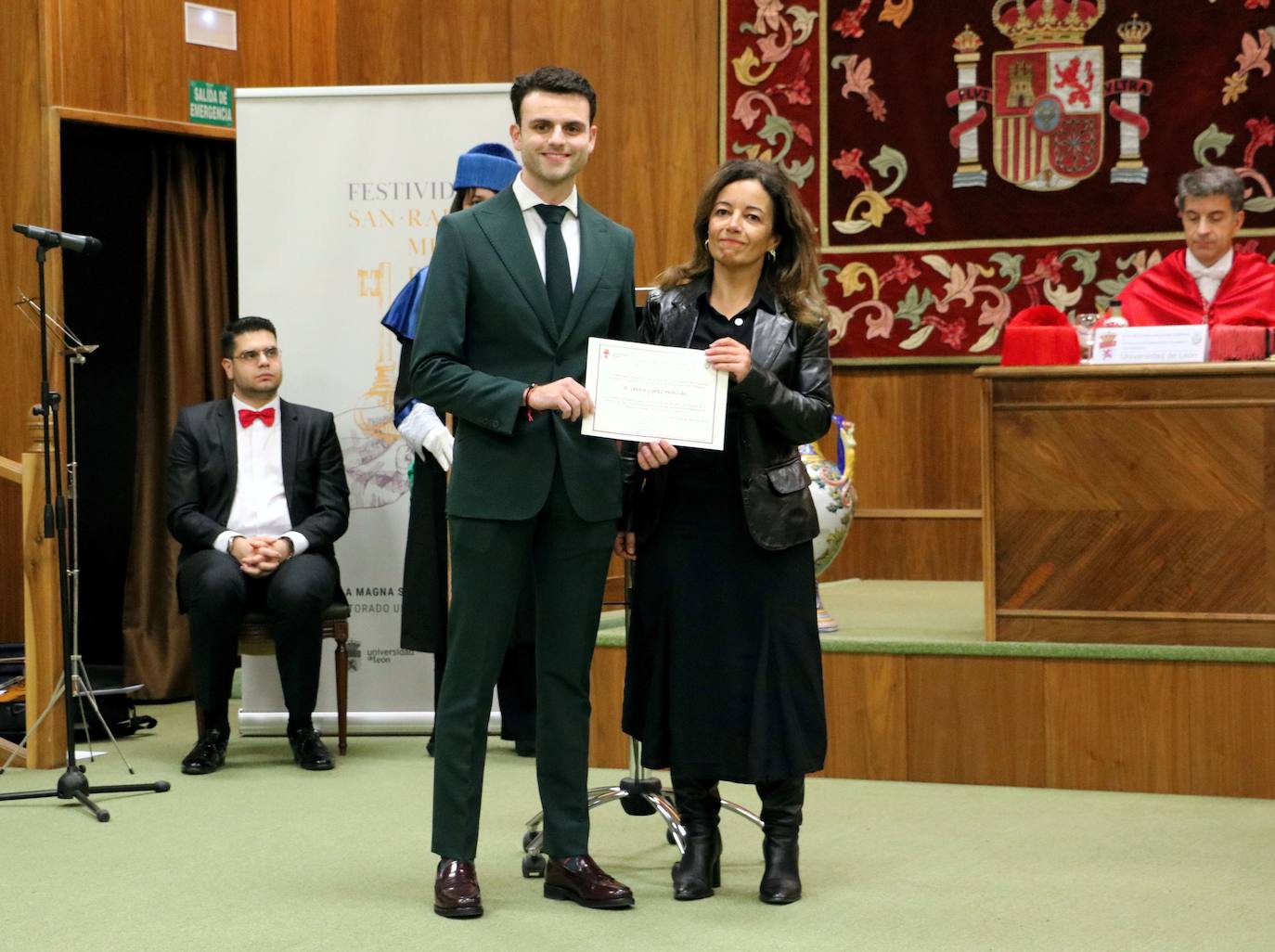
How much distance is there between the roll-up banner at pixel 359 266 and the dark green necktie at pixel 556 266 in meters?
2.14

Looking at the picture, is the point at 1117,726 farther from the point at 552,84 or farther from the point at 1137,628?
the point at 552,84

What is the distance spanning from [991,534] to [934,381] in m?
2.09

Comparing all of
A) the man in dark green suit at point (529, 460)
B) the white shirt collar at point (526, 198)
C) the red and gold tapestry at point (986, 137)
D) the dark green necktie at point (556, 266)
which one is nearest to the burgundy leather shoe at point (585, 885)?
the man in dark green suit at point (529, 460)

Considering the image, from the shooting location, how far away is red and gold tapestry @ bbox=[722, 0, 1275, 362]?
5902 millimetres

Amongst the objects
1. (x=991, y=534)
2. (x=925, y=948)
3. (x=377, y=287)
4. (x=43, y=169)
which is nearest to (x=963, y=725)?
(x=991, y=534)

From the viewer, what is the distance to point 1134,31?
5.96 meters

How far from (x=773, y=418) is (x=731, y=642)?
45cm

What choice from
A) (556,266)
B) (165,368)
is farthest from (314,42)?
(556,266)

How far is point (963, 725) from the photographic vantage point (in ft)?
14.2

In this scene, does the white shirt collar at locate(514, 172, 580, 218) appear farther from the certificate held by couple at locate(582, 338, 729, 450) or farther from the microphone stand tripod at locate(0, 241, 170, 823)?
the microphone stand tripod at locate(0, 241, 170, 823)

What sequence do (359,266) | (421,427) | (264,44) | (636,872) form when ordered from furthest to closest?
(264,44) < (359,266) < (421,427) < (636,872)

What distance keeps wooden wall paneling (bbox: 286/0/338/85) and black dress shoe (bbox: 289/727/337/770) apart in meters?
2.89

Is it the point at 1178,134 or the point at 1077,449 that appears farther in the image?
the point at 1178,134

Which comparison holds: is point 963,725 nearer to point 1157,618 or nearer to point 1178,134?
point 1157,618
